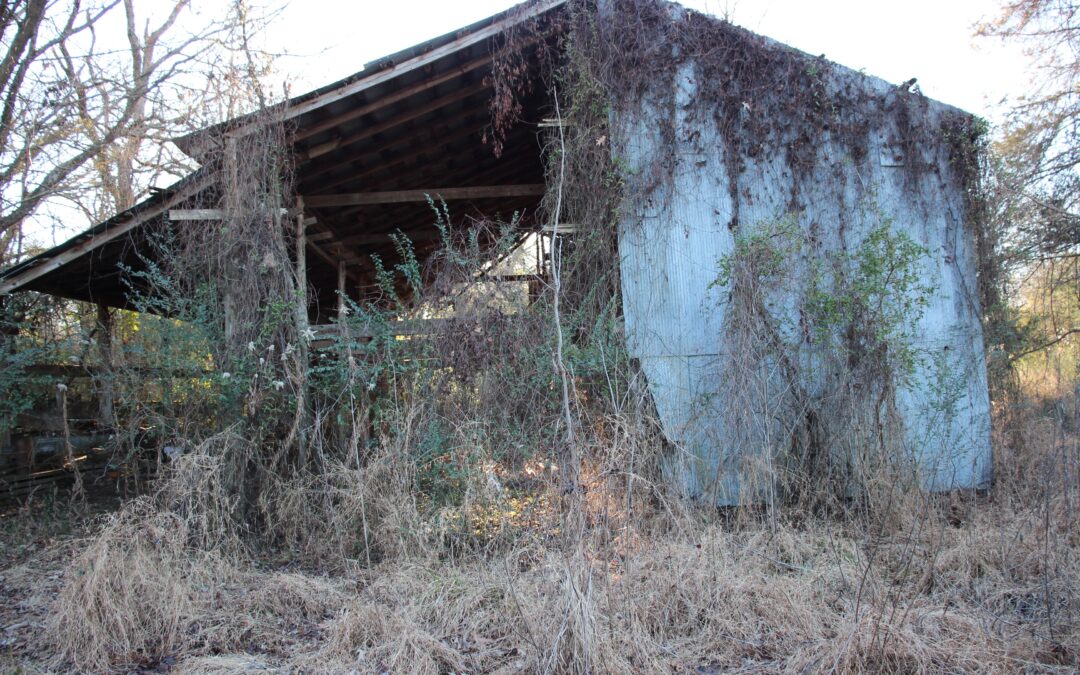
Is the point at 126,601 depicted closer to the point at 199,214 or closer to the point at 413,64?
the point at 199,214

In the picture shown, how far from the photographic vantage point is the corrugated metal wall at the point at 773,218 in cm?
714

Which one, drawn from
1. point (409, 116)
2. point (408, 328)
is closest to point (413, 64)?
point (409, 116)

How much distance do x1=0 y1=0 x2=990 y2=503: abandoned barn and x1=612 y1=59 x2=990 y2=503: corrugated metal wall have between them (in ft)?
0.06

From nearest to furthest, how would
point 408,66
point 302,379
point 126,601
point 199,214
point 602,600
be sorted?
point 602,600
point 126,601
point 302,379
point 199,214
point 408,66

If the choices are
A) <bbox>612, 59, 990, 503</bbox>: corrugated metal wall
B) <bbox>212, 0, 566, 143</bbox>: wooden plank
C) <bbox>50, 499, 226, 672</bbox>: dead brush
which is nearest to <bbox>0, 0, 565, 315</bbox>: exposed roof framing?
<bbox>212, 0, 566, 143</bbox>: wooden plank

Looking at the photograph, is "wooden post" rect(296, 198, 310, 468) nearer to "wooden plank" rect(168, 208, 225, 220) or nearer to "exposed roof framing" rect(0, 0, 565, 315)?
"exposed roof framing" rect(0, 0, 565, 315)

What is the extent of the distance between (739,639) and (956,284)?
538 centimetres

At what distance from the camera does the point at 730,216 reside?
7570 millimetres

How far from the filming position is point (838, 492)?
651 centimetres

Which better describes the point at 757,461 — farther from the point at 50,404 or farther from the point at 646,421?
the point at 50,404

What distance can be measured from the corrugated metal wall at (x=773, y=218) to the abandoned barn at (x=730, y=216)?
0.02 meters

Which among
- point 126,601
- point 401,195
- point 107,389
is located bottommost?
point 126,601

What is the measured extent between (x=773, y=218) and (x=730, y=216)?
0.48 meters

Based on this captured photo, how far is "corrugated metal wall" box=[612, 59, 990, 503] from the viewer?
23.4ft
